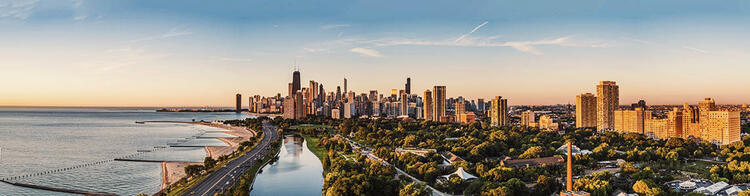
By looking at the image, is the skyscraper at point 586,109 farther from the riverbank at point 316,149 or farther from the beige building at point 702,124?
the riverbank at point 316,149

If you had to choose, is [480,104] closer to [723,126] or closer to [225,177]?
[723,126]

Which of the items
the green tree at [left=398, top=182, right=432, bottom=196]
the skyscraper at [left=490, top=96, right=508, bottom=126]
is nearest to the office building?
the skyscraper at [left=490, top=96, right=508, bottom=126]

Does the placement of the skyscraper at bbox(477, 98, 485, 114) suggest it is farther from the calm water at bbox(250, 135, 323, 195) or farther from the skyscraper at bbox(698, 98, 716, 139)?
the calm water at bbox(250, 135, 323, 195)

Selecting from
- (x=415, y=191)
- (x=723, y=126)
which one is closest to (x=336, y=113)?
(x=723, y=126)

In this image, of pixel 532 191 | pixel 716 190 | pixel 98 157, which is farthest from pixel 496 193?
pixel 98 157

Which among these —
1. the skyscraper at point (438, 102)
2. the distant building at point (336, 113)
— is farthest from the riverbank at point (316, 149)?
the distant building at point (336, 113)

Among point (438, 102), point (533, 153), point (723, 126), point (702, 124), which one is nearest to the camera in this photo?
point (533, 153)
